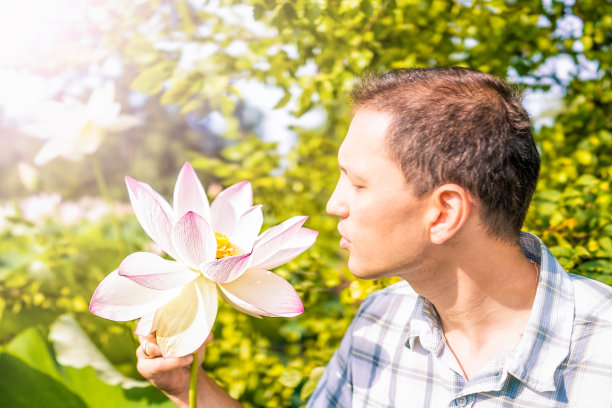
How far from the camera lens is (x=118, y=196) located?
4223 millimetres

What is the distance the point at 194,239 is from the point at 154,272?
0.25 ft

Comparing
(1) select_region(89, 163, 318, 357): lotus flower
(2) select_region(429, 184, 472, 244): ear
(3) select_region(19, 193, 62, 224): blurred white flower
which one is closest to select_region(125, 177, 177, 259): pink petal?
(1) select_region(89, 163, 318, 357): lotus flower

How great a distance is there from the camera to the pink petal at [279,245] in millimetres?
724

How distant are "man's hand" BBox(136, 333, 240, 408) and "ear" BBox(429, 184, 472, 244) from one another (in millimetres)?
388

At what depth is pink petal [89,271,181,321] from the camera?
0.67 meters

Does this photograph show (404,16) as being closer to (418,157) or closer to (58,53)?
(418,157)

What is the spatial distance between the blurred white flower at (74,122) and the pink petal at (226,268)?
0.87 m

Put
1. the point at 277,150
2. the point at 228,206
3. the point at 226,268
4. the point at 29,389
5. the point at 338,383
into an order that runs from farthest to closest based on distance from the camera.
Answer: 1. the point at 277,150
2. the point at 29,389
3. the point at 338,383
4. the point at 228,206
5. the point at 226,268

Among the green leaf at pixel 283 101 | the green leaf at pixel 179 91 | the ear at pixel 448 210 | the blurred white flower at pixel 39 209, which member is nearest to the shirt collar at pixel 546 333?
the ear at pixel 448 210

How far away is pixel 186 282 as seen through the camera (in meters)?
0.70

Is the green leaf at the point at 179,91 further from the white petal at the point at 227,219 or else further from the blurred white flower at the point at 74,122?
the white petal at the point at 227,219

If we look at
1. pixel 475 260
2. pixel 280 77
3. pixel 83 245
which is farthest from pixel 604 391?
pixel 83 245

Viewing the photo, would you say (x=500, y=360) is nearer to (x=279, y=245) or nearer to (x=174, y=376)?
(x=279, y=245)

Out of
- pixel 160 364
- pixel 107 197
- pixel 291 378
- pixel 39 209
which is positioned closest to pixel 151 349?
pixel 160 364
